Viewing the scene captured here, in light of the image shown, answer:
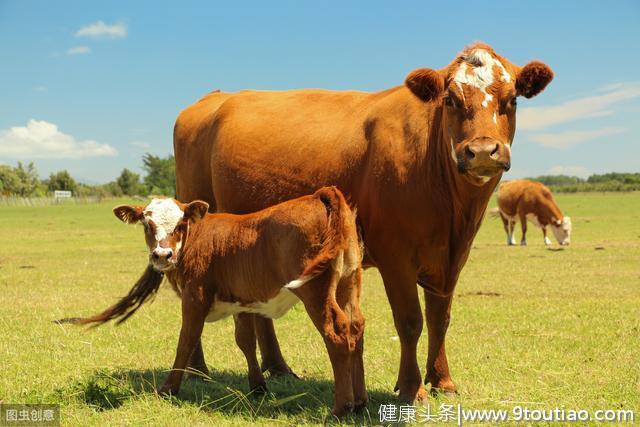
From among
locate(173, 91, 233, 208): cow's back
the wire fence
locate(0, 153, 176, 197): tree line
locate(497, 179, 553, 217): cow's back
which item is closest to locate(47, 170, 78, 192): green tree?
locate(0, 153, 176, 197): tree line

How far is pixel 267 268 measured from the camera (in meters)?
5.21

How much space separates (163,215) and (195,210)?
0.91ft

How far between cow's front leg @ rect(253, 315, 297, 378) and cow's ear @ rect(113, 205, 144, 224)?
1.90 metres

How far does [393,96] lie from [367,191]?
97 cm

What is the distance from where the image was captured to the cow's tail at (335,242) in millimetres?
4781

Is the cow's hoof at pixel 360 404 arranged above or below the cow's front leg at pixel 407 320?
below

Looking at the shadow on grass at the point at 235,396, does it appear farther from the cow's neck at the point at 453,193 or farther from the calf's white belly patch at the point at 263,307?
the cow's neck at the point at 453,193

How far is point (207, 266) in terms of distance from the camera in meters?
5.57

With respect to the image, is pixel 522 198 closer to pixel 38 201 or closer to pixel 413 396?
pixel 413 396

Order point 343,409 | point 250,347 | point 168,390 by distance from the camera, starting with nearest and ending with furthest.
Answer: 1. point 343,409
2. point 168,390
3. point 250,347

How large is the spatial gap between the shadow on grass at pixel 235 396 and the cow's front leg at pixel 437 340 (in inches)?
18.1

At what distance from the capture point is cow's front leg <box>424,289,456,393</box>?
231 inches

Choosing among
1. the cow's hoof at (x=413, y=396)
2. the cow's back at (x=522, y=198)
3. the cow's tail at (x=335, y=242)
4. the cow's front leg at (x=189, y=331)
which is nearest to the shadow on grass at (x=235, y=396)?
the cow's hoof at (x=413, y=396)

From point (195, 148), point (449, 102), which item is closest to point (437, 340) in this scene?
point (449, 102)
